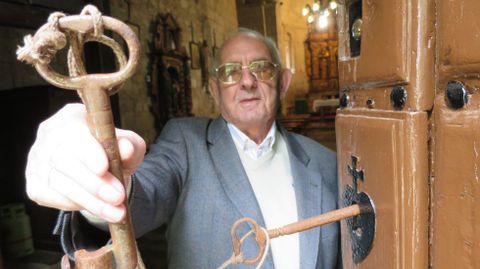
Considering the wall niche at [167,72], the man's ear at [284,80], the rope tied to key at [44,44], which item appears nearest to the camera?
the rope tied to key at [44,44]

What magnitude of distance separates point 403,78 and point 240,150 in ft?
3.73

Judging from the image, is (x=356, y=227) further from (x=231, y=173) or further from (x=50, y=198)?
(x=231, y=173)

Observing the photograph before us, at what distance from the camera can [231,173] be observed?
1.45 meters

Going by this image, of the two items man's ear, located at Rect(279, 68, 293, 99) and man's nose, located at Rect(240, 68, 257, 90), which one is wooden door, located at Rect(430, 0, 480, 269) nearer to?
man's nose, located at Rect(240, 68, 257, 90)

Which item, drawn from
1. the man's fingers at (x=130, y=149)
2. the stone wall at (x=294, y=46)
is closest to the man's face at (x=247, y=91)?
the man's fingers at (x=130, y=149)

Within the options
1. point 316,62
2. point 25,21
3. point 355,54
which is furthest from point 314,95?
point 355,54

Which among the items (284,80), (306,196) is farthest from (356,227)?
(284,80)

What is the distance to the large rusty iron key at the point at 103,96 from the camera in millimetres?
433

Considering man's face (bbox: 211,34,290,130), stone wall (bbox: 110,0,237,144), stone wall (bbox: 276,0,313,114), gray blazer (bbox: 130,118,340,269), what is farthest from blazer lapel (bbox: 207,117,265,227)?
stone wall (bbox: 276,0,313,114)

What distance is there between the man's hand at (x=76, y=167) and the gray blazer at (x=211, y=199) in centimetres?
63

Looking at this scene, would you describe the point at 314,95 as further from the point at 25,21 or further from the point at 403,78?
the point at 403,78

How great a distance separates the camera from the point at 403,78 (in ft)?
1.78

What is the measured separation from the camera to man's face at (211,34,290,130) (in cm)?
160

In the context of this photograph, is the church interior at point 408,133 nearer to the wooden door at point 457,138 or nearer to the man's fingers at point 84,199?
the wooden door at point 457,138
